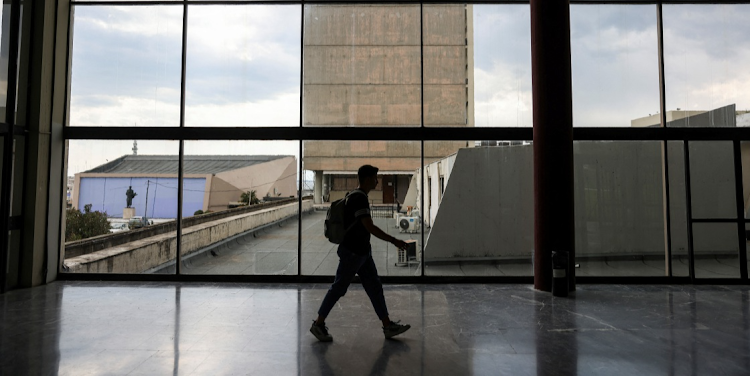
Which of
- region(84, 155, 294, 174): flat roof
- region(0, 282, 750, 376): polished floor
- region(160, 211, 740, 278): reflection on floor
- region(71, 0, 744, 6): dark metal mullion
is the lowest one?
region(0, 282, 750, 376): polished floor

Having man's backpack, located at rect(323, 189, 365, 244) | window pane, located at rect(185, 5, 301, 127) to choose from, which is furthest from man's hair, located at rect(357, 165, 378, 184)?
window pane, located at rect(185, 5, 301, 127)

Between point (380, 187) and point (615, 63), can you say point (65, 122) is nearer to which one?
point (380, 187)

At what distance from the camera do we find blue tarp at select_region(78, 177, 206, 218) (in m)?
7.26

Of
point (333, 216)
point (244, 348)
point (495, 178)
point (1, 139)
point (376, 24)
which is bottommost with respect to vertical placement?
point (244, 348)

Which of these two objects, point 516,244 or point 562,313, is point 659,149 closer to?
point 516,244

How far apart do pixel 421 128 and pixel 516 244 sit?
2.71 meters

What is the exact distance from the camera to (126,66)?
7.46 metres

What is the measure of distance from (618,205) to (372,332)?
5.52m

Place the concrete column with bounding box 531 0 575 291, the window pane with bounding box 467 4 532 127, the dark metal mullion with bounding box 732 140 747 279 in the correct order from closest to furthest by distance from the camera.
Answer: the concrete column with bounding box 531 0 575 291
the dark metal mullion with bounding box 732 140 747 279
the window pane with bounding box 467 4 532 127

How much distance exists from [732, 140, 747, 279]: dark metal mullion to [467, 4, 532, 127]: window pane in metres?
3.62

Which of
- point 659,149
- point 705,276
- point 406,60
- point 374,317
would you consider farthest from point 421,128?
point 705,276

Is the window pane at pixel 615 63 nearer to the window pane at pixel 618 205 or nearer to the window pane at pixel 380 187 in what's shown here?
the window pane at pixel 618 205

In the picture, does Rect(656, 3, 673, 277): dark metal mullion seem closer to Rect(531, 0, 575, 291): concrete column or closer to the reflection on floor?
the reflection on floor

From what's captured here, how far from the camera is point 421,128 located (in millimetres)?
7164
